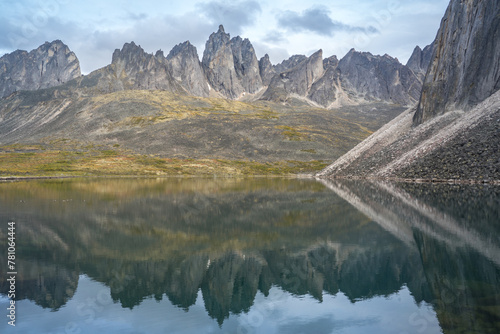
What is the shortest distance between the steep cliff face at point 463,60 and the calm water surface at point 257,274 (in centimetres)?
7451

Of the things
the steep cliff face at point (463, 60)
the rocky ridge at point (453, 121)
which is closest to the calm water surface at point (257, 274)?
the rocky ridge at point (453, 121)

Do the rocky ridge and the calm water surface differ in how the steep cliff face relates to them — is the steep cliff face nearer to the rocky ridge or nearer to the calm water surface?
the rocky ridge

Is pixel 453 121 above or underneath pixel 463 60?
underneath

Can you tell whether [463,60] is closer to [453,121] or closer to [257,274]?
[453,121]

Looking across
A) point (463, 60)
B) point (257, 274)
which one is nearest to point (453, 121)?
point (463, 60)

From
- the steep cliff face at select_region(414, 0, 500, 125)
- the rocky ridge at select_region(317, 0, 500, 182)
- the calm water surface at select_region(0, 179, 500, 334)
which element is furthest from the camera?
the steep cliff face at select_region(414, 0, 500, 125)

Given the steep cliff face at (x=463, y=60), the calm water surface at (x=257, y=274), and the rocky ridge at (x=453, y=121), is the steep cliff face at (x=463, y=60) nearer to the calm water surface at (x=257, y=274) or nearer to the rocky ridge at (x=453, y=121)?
the rocky ridge at (x=453, y=121)

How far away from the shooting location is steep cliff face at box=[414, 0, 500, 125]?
95.4m

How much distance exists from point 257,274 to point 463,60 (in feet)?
365

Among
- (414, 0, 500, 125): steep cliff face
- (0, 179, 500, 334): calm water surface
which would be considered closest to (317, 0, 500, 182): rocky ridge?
(414, 0, 500, 125): steep cliff face

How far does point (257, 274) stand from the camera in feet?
60.8

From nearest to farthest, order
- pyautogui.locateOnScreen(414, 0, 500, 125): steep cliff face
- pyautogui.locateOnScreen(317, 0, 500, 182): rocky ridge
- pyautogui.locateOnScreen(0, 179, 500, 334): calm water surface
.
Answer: pyautogui.locateOnScreen(0, 179, 500, 334): calm water surface < pyautogui.locateOnScreen(317, 0, 500, 182): rocky ridge < pyautogui.locateOnScreen(414, 0, 500, 125): steep cliff face

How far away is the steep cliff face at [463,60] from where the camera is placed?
313 feet

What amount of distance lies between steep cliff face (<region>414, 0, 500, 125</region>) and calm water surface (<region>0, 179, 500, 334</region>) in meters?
74.5
